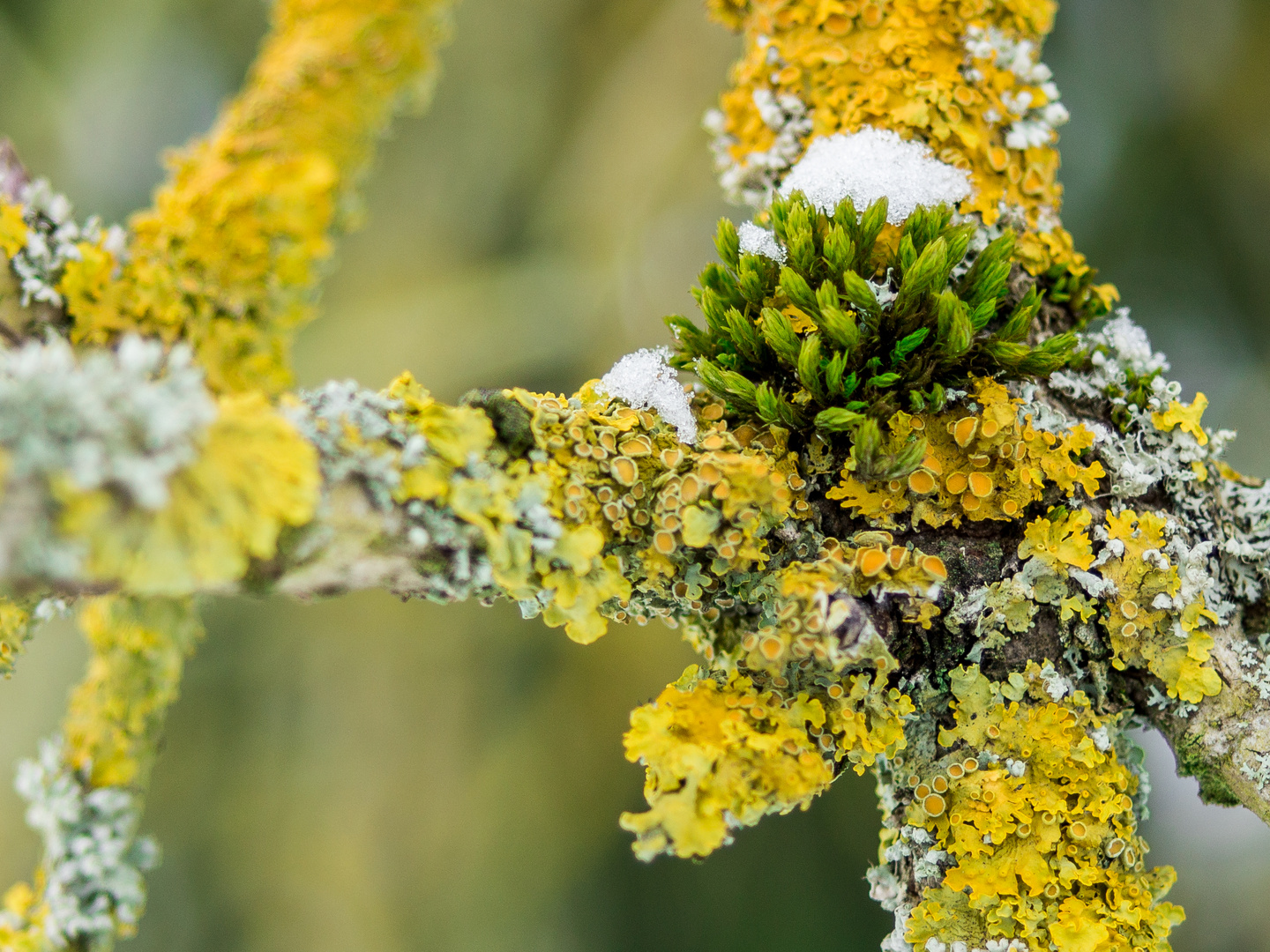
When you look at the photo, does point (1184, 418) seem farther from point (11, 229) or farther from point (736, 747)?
point (11, 229)

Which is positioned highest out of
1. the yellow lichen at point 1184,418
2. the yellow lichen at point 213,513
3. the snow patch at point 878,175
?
the snow patch at point 878,175

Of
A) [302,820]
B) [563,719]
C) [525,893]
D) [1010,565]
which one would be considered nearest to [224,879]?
[302,820]

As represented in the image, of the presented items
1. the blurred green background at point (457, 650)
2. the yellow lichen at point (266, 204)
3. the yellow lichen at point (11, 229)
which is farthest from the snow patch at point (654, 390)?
the blurred green background at point (457, 650)

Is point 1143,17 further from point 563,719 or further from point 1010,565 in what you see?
point 563,719

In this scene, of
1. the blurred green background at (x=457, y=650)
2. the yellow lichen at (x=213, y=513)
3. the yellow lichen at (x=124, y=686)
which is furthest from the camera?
the blurred green background at (x=457, y=650)

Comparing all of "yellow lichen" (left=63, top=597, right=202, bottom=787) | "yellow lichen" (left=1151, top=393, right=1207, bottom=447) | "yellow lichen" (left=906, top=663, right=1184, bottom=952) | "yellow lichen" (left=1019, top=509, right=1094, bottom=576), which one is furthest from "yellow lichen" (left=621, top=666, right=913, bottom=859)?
"yellow lichen" (left=63, top=597, right=202, bottom=787)

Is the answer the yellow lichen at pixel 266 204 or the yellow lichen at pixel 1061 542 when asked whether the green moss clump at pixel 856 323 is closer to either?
the yellow lichen at pixel 1061 542

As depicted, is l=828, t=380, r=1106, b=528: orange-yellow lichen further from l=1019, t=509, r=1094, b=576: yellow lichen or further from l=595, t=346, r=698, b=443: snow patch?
l=595, t=346, r=698, b=443: snow patch
